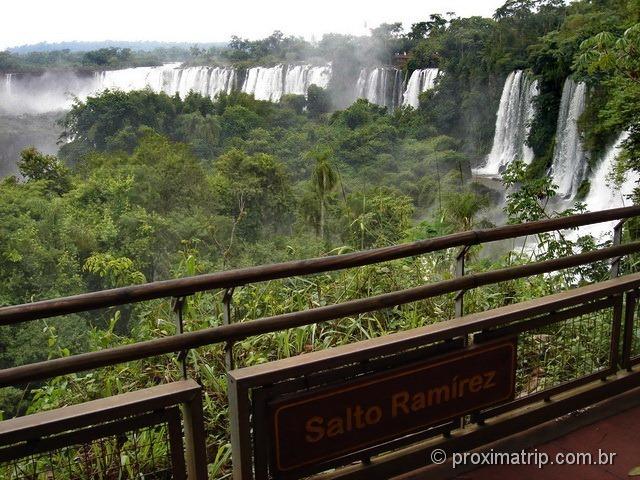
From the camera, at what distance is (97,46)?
1210 inches

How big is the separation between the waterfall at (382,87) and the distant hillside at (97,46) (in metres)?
9.78

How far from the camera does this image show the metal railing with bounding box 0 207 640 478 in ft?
3.59

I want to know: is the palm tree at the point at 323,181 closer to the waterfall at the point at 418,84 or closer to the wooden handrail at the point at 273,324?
the waterfall at the point at 418,84

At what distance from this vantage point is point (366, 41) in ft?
94.8

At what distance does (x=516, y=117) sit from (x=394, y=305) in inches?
637

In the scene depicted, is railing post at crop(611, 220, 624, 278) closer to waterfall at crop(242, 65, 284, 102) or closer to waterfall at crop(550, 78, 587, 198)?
waterfall at crop(550, 78, 587, 198)

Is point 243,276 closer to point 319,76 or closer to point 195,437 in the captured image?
point 195,437

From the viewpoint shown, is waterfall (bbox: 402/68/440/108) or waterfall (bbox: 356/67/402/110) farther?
waterfall (bbox: 356/67/402/110)

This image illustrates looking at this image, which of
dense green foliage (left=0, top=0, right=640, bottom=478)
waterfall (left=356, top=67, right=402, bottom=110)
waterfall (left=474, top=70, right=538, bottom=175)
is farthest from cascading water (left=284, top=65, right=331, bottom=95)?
waterfall (left=474, top=70, right=538, bottom=175)

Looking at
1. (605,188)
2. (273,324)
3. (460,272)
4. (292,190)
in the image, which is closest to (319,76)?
(292,190)

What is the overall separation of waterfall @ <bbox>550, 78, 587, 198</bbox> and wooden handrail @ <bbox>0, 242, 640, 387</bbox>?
12266mm

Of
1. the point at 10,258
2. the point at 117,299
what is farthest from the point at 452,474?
the point at 10,258

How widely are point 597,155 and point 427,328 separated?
12.6m

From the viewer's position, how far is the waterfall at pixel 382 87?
2448 centimetres
